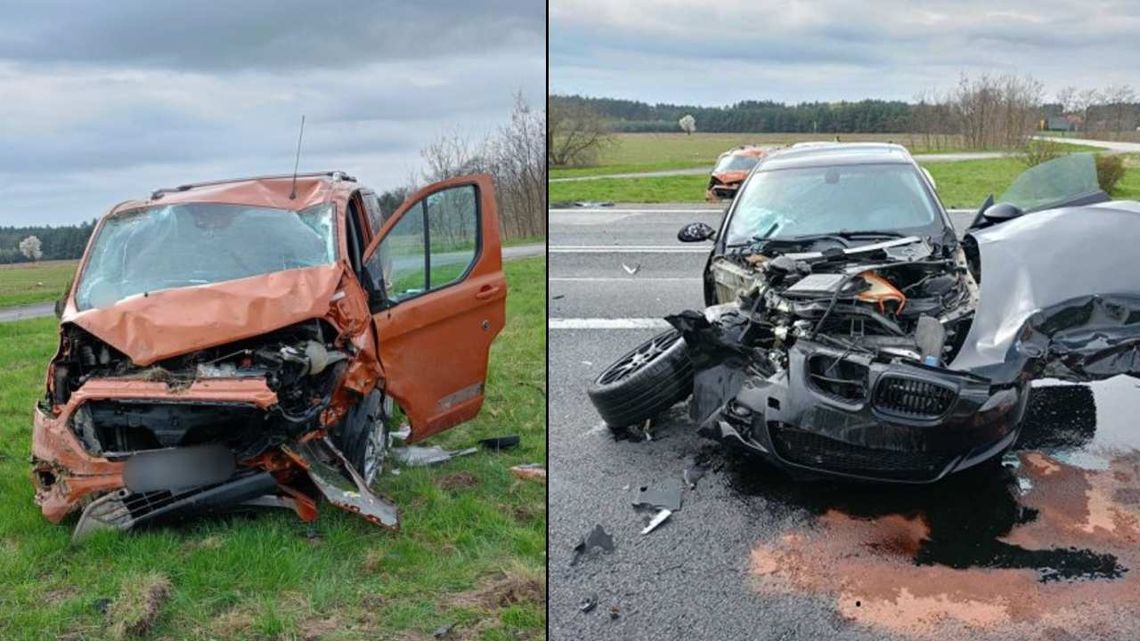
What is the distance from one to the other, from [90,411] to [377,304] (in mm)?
1480

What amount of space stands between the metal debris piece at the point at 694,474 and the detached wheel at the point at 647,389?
0.45 meters

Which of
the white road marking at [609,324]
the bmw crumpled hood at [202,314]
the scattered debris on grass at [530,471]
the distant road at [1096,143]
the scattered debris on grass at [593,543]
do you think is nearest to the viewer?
the scattered debris on grass at [593,543]

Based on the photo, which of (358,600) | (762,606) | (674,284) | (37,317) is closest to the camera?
(762,606)

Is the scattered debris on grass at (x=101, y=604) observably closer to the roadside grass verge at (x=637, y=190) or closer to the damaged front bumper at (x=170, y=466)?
the damaged front bumper at (x=170, y=466)

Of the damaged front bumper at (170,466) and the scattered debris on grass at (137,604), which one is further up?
the damaged front bumper at (170,466)

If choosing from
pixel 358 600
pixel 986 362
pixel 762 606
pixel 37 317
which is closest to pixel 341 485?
pixel 358 600

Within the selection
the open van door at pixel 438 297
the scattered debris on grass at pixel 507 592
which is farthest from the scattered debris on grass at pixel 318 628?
the open van door at pixel 438 297

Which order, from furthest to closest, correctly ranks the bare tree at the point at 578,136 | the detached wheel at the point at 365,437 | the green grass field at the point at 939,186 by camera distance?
1. the green grass field at the point at 939,186
2. the bare tree at the point at 578,136
3. the detached wheel at the point at 365,437

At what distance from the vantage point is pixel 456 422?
5086 millimetres

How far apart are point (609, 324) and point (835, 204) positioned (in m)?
2.60

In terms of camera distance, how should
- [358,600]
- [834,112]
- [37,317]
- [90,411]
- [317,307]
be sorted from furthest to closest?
1. [834,112]
2. [37,317]
3. [317,307]
4. [90,411]
5. [358,600]

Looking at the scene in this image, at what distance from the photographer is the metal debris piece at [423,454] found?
16.6 ft

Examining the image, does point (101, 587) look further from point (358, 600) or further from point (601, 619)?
point (601, 619)

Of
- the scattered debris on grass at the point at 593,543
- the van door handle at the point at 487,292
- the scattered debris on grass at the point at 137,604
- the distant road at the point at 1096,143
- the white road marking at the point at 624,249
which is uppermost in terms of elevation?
the distant road at the point at 1096,143
